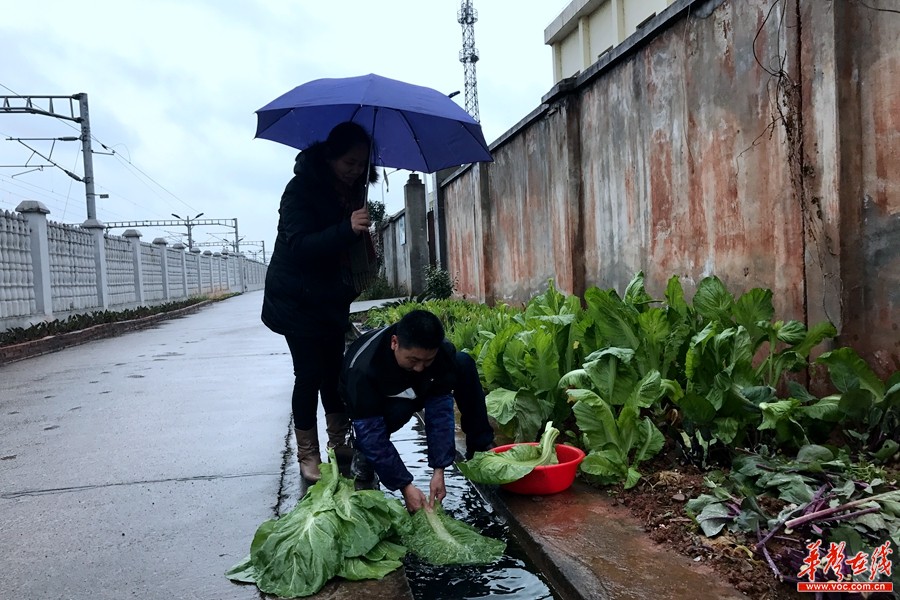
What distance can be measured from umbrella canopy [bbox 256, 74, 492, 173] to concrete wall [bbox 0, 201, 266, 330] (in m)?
11.8

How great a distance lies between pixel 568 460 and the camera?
10.4ft

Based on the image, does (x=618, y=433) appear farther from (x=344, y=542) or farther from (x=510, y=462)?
(x=344, y=542)

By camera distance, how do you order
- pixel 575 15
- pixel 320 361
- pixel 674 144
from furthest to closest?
pixel 575 15 → pixel 674 144 → pixel 320 361

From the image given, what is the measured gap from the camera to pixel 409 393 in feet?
10.00

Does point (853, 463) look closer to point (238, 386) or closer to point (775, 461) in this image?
point (775, 461)

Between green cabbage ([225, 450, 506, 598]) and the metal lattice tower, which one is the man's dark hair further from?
the metal lattice tower

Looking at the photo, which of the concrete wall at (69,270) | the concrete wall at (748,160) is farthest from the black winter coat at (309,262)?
the concrete wall at (69,270)

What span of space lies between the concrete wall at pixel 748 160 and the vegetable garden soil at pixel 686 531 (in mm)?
1194

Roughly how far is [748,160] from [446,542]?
2.81 meters

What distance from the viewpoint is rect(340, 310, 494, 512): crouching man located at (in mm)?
2762

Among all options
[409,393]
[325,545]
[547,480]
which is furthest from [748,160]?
[325,545]

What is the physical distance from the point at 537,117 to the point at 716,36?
3.19 meters

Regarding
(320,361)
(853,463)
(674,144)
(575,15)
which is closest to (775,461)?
(853,463)

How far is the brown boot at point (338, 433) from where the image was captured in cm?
373
